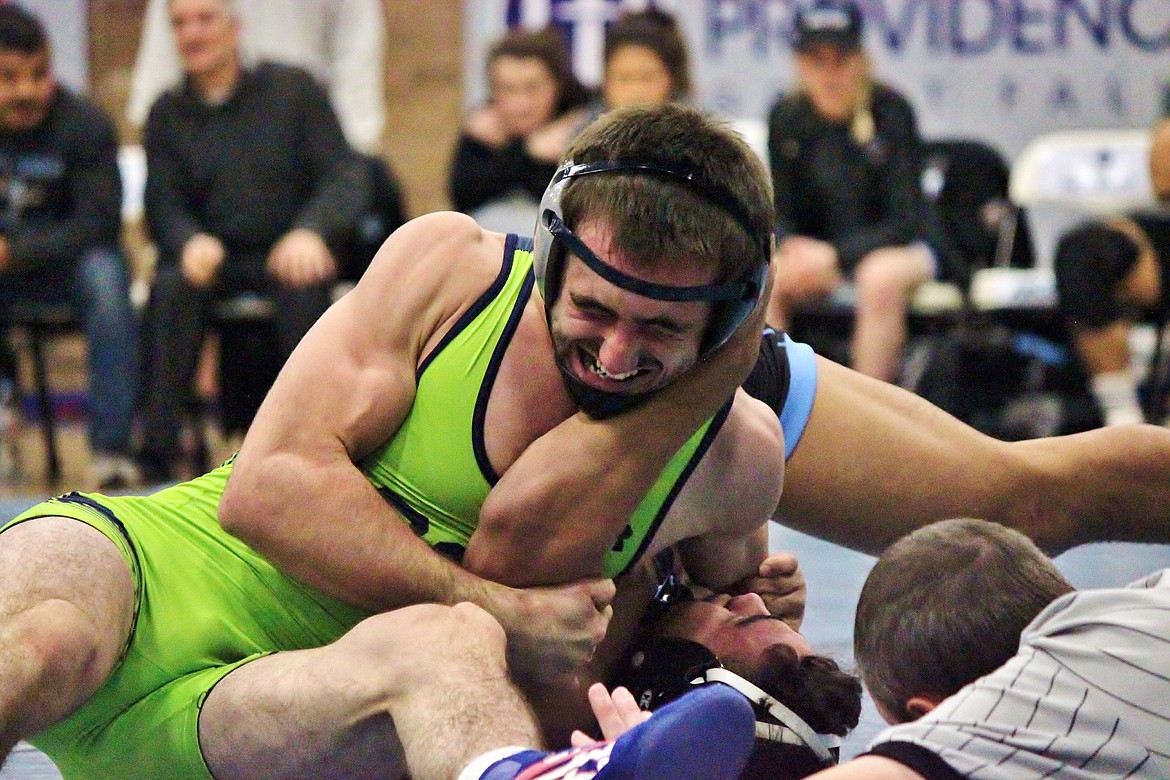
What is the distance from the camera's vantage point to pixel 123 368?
6031 mm

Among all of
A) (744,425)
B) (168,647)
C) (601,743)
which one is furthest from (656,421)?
(168,647)

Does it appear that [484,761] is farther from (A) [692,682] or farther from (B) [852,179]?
(B) [852,179]

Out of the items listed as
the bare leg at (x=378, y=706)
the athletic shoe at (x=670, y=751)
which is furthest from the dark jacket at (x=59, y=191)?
the athletic shoe at (x=670, y=751)

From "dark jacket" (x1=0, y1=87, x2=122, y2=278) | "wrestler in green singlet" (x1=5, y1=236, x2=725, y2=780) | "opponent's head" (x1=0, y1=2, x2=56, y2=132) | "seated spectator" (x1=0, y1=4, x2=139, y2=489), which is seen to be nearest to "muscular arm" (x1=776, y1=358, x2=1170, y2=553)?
"wrestler in green singlet" (x1=5, y1=236, x2=725, y2=780)

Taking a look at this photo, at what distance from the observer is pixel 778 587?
2.64 m

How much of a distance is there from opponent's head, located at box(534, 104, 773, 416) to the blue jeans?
3.95 meters

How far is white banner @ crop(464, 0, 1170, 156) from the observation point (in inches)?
297

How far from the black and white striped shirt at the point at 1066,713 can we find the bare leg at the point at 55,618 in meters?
1.01

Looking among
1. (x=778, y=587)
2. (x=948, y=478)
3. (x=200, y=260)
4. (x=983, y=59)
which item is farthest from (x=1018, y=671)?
(x=983, y=59)

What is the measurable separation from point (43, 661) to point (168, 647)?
Result: 11.0 inches

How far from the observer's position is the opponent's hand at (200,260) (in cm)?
606

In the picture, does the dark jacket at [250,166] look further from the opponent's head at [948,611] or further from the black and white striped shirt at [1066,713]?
the black and white striped shirt at [1066,713]

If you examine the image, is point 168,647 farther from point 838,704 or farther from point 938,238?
point 938,238

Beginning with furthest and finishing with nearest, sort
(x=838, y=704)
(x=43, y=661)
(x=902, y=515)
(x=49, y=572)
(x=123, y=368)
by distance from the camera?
(x=123, y=368) → (x=902, y=515) → (x=838, y=704) → (x=49, y=572) → (x=43, y=661)
